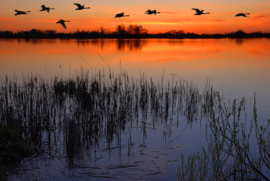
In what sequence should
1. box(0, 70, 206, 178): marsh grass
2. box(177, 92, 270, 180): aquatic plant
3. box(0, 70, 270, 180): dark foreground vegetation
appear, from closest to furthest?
box(177, 92, 270, 180): aquatic plant → box(0, 70, 270, 180): dark foreground vegetation → box(0, 70, 206, 178): marsh grass

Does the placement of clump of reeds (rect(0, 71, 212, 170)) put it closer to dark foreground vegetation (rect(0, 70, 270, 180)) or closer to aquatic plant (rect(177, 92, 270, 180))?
dark foreground vegetation (rect(0, 70, 270, 180))

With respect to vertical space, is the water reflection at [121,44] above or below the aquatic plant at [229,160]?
above

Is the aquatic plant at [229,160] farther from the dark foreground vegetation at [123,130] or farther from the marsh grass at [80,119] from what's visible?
the marsh grass at [80,119]

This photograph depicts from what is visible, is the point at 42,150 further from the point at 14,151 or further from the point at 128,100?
the point at 128,100

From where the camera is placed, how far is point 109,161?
4.17 metres

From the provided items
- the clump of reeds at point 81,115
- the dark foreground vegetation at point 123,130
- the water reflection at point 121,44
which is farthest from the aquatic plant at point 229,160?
the water reflection at point 121,44

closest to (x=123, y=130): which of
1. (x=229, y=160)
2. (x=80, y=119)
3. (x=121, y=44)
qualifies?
(x=80, y=119)

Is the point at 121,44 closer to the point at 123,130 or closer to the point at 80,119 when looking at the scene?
the point at 123,130

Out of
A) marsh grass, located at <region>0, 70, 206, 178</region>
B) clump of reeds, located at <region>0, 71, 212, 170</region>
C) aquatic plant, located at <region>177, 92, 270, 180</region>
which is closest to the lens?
aquatic plant, located at <region>177, 92, 270, 180</region>

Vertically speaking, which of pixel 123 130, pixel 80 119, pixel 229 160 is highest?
pixel 80 119

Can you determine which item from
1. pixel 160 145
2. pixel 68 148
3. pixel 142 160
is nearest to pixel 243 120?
pixel 160 145

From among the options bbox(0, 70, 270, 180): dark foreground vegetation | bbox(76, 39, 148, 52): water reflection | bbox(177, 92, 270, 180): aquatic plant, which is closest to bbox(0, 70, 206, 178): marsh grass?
bbox(0, 70, 270, 180): dark foreground vegetation

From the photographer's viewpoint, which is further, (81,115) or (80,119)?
(81,115)

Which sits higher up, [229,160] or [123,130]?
[123,130]
